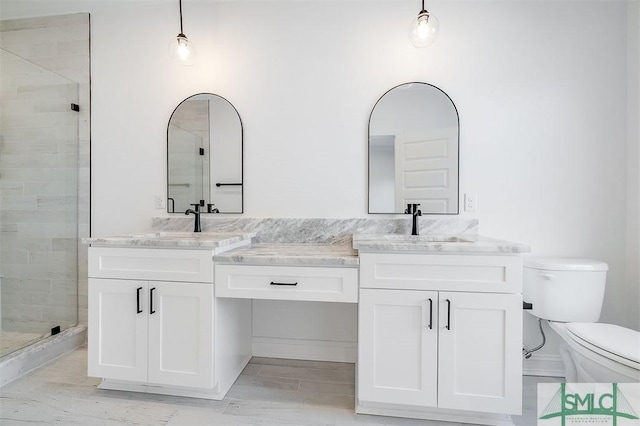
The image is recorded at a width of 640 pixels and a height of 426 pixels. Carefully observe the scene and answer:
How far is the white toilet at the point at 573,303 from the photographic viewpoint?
1.32m

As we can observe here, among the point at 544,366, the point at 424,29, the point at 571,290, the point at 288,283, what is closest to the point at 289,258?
the point at 288,283

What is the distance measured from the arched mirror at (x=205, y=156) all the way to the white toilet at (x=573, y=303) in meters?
1.81

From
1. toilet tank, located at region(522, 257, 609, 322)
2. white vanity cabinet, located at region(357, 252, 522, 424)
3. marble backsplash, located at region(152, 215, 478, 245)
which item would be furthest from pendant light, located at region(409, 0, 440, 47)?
toilet tank, located at region(522, 257, 609, 322)

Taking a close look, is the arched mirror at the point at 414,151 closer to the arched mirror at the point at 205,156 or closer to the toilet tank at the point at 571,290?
the toilet tank at the point at 571,290

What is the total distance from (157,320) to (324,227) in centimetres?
103

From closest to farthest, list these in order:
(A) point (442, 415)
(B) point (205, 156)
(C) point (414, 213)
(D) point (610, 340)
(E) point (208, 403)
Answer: (D) point (610, 340), (A) point (442, 415), (E) point (208, 403), (C) point (414, 213), (B) point (205, 156)

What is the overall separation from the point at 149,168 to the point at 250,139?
0.76 m

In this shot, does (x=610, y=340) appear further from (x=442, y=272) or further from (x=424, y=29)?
(x=424, y=29)

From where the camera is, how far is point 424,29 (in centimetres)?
150

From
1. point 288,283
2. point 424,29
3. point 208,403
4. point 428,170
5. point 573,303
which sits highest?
point 424,29

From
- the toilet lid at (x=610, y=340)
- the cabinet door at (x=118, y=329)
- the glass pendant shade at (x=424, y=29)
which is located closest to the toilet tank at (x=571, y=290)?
the toilet lid at (x=610, y=340)

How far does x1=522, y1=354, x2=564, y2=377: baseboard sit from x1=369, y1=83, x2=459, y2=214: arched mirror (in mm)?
1009

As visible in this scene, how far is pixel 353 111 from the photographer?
1861 mm

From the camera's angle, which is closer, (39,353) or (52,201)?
(39,353)
